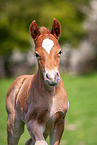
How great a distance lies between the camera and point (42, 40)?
362 cm

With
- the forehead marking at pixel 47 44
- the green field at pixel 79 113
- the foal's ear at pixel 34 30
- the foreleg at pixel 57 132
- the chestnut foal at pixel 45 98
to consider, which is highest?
the foal's ear at pixel 34 30

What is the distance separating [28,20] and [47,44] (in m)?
22.4

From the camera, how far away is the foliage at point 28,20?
24812 mm

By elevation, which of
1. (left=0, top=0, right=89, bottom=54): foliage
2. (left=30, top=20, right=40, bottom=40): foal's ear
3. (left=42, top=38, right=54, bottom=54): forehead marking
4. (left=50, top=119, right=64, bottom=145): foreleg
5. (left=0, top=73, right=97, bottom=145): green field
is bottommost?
(left=0, top=73, right=97, bottom=145): green field

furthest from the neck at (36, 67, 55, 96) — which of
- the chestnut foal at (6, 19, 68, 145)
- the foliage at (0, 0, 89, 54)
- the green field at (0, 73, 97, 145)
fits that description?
the foliage at (0, 0, 89, 54)

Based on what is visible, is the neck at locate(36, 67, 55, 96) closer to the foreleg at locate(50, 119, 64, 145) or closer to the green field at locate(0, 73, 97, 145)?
the foreleg at locate(50, 119, 64, 145)

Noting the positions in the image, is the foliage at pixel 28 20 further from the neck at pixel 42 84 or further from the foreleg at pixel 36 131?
the foreleg at pixel 36 131

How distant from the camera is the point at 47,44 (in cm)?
356

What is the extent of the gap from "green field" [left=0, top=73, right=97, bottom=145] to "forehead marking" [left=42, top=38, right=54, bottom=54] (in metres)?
7.58

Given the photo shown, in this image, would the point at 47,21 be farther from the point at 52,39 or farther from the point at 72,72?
the point at 52,39

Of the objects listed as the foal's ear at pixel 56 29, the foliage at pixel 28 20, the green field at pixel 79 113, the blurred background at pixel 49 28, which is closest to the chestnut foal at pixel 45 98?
the foal's ear at pixel 56 29

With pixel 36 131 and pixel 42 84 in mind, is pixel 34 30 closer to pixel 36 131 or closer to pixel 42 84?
pixel 42 84

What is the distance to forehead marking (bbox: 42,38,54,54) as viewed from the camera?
11.6ft

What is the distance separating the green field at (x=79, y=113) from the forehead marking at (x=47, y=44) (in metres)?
7.58
